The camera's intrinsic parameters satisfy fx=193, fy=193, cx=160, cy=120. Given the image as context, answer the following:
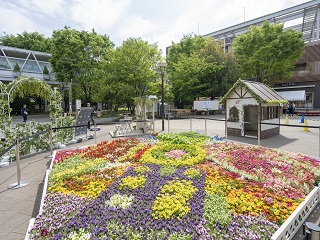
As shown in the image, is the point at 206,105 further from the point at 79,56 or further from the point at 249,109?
the point at 79,56

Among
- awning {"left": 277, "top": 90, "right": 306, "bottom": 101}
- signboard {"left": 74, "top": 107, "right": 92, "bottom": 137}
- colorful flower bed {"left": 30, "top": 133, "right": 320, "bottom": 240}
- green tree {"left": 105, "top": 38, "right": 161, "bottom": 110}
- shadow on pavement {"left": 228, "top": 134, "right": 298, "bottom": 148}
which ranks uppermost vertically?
green tree {"left": 105, "top": 38, "right": 161, "bottom": 110}

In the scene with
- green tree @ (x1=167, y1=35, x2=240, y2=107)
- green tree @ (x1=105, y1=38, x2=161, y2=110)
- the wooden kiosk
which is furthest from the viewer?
green tree @ (x1=167, y1=35, x2=240, y2=107)

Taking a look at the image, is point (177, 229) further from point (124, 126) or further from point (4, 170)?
point (124, 126)

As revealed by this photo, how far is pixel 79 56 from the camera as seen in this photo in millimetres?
25125

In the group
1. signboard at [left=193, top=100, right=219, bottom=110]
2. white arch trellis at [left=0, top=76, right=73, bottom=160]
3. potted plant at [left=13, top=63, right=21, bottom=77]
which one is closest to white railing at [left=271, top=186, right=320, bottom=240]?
white arch trellis at [left=0, top=76, right=73, bottom=160]

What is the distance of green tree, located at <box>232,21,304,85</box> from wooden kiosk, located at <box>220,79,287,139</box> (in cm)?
1724

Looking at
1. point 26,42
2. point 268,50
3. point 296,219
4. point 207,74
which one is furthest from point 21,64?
point 296,219

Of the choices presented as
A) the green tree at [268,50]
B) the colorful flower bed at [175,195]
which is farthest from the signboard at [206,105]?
the colorful flower bed at [175,195]

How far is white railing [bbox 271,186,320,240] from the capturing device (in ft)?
8.74

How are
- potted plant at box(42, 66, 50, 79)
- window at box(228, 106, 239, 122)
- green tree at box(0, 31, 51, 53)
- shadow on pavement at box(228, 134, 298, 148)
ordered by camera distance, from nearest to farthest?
shadow on pavement at box(228, 134, 298, 148), window at box(228, 106, 239, 122), potted plant at box(42, 66, 50, 79), green tree at box(0, 31, 51, 53)

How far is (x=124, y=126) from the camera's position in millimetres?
13203

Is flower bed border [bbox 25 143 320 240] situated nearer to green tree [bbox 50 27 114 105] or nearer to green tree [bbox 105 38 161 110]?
green tree [bbox 105 38 161 110]

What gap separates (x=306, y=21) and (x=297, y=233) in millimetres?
44283

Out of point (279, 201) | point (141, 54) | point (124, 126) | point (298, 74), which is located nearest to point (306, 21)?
point (298, 74)
